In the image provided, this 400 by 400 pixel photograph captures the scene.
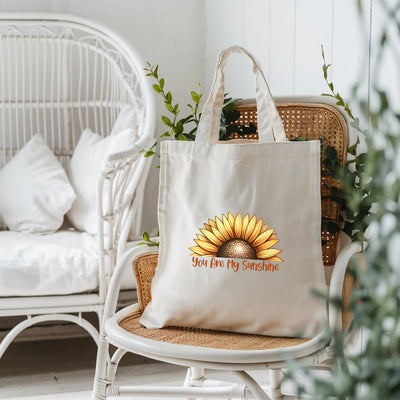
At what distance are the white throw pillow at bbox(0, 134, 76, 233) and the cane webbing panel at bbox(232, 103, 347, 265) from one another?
98cm

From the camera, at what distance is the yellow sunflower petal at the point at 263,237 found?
1.20 meters

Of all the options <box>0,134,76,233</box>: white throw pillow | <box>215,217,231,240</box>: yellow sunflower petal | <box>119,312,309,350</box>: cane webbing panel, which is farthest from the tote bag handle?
<box>0,134,76,233</box>: white throw pillow

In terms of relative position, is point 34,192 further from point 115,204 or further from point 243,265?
point 243,265

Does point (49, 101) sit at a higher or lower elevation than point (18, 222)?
higher

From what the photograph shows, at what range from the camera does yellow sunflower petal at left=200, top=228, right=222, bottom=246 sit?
122 cm

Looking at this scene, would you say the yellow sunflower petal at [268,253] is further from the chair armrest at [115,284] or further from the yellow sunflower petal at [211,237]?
the chair armrest at [115,284]

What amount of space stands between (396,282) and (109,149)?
1869 mm

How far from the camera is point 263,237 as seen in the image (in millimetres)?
1196

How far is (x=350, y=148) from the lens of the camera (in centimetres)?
135

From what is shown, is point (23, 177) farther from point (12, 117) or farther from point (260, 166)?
point (260, 166)

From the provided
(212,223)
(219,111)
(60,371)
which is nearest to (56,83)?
(60,371)

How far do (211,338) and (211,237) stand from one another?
19 centimetres

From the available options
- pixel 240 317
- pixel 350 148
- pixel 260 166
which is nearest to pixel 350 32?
pixel 350 148

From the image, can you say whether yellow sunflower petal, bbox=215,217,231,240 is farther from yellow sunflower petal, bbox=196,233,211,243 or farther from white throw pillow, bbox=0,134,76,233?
white throw pillow, bbox=0,134,76,233
